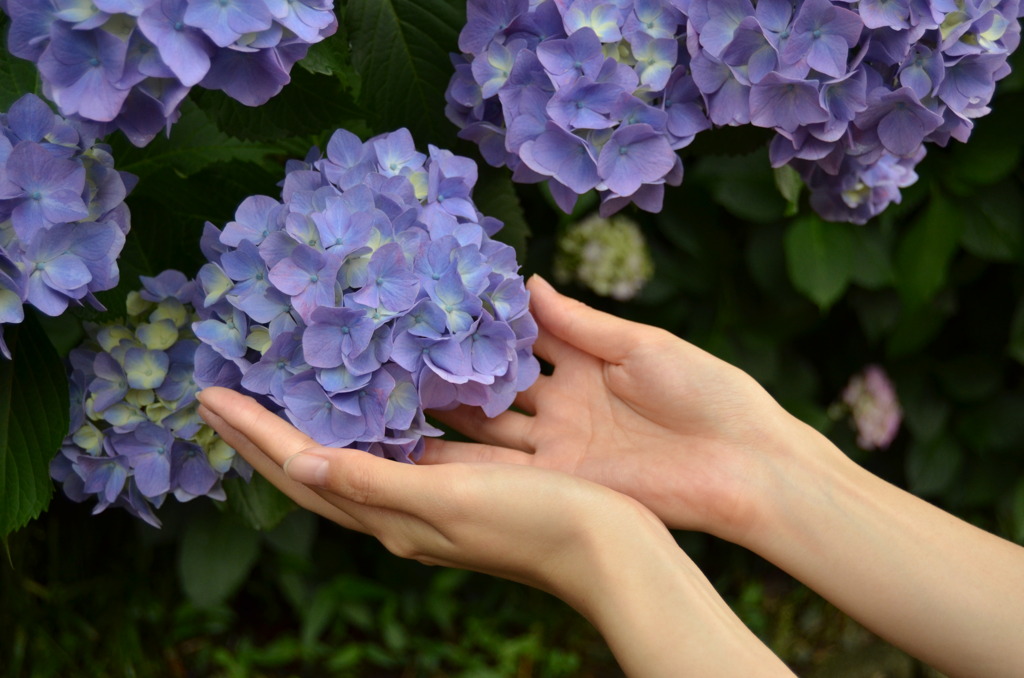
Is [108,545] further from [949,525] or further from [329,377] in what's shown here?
[949,525]

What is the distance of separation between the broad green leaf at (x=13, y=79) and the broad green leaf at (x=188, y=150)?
0.39 ft

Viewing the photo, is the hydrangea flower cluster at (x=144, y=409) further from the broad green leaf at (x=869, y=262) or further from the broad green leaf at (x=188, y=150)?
the broad green leaf at (x=869, y=262)

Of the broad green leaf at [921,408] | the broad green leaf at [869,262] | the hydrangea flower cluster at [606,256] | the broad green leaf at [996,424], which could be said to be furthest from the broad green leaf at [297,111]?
the broad green leaf at [996,424]

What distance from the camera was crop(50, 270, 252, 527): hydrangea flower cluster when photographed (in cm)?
82

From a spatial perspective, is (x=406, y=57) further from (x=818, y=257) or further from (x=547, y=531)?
(x=818, y=257)

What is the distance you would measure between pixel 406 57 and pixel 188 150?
280 millimetres

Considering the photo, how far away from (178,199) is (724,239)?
1.13m

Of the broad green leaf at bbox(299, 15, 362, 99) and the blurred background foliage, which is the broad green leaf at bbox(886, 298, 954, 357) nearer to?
the blurred background foliage

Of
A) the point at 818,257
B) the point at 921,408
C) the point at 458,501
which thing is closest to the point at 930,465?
the point at 921,408

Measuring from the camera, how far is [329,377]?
28.2 inches

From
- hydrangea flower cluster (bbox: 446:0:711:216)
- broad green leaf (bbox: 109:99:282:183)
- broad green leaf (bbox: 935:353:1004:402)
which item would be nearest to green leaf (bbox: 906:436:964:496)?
broad green leaf (bbox: 935:353:1004:402)

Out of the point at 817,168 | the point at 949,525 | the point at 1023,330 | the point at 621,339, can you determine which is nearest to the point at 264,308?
the point at 621,339

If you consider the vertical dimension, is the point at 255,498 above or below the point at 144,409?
below

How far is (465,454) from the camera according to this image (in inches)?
37.0
